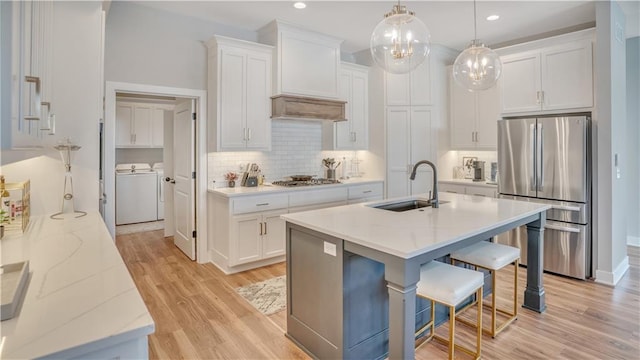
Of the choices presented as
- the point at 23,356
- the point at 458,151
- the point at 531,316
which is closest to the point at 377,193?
the point at 458,151

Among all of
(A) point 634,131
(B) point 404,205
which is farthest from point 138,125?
(A) point 634,131

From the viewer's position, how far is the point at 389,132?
521 centimetres

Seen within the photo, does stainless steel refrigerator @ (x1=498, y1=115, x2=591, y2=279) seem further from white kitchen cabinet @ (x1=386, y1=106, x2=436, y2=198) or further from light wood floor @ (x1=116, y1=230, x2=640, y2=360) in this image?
white kitchen cabinet @ (x1=386, y1=106, x2=436, y2=198)

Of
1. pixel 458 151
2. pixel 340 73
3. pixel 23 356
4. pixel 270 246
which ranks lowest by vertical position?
pixel 270 246

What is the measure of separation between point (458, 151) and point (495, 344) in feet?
11.6

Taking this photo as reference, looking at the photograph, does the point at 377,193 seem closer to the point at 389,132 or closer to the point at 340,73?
the point at 389,132

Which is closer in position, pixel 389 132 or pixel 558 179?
pixel 558 179

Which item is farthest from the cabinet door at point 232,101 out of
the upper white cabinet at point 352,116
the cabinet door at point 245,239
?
the upper white cabinet at point 352,116

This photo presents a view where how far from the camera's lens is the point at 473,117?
195 inches

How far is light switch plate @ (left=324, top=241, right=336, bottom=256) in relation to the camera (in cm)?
211

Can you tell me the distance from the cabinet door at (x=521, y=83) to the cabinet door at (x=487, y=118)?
28cm

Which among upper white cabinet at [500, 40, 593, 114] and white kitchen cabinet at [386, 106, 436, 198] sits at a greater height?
upper white cabinet at [500, 40, 593, 114]

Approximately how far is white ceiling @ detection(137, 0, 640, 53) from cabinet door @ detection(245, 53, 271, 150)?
1.65 feet

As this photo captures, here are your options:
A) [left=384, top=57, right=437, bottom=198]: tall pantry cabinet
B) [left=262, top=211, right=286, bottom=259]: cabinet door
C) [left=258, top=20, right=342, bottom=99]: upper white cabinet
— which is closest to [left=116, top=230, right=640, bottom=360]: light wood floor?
[left=262, top=211, right=286, bottom=259]: cabinet door
